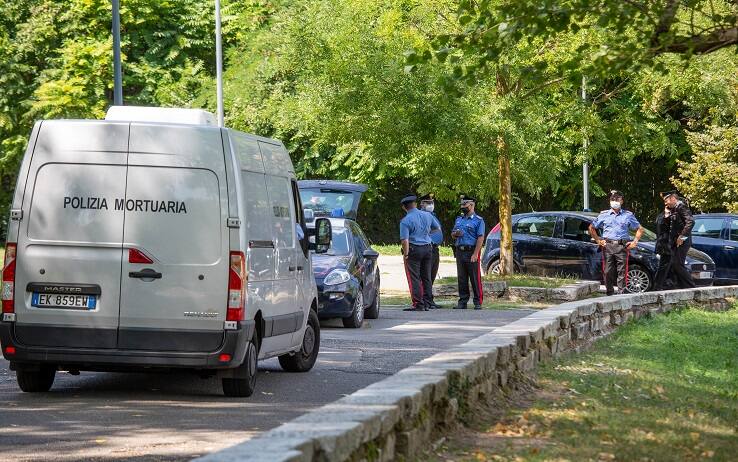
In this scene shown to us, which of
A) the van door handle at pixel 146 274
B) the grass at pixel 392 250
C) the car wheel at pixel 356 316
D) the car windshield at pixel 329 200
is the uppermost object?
the car windshield at pixel 329 200

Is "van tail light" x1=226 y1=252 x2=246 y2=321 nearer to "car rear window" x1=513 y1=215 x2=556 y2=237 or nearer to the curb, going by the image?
the curb

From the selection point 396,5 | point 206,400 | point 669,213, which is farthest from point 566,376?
point 396,5

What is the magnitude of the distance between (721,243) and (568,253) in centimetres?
322

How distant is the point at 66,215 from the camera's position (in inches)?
427

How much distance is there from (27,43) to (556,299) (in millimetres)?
27819

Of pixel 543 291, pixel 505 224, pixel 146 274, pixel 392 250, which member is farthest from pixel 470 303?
pixel 392 250

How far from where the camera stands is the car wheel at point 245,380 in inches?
435

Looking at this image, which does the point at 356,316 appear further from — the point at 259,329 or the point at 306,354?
the point at 259,329

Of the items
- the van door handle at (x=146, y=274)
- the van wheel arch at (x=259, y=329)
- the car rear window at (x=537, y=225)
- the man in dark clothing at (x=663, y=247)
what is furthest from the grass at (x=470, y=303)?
the van door handle at (x=146, y=274)

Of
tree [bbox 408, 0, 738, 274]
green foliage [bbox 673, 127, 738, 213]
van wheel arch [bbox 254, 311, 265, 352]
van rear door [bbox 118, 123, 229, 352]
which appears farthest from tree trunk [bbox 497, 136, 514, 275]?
tree [bbox 408, 0, 738, 274]

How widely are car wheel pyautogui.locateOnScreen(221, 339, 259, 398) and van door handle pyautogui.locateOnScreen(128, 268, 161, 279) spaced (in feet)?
3.13

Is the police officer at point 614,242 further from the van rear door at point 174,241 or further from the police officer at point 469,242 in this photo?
the van rear door at point 174,241

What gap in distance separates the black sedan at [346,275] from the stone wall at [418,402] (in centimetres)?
445

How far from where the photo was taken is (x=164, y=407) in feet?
34.3
